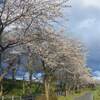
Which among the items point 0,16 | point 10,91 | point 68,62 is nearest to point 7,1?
point 0,16

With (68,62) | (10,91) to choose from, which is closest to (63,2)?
(68,62)

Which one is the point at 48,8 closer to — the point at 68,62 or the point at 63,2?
the point at 63,2

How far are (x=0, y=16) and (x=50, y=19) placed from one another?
7.70 feet

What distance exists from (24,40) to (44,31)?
1.97 m

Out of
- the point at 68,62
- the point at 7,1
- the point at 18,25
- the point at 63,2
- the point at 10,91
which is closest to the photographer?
the point at 7,1

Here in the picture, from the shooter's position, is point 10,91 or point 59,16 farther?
point 10,91

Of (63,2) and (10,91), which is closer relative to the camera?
(63,2)

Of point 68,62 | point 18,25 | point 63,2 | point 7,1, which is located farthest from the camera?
point 68,62

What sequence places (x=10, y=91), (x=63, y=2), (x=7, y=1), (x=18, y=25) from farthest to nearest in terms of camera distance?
(x=10, y=91), (x=18, y=25), (x=63, y=2), (x=7, y=1)

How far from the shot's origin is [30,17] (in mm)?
18797

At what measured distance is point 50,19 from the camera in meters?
19.3

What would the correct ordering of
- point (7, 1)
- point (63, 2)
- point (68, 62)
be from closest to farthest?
1. point (7, 1)
2. point (63, 2)
3. point (68, 62)

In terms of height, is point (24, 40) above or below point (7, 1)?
below

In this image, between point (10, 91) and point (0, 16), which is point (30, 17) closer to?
point (0, 16)
